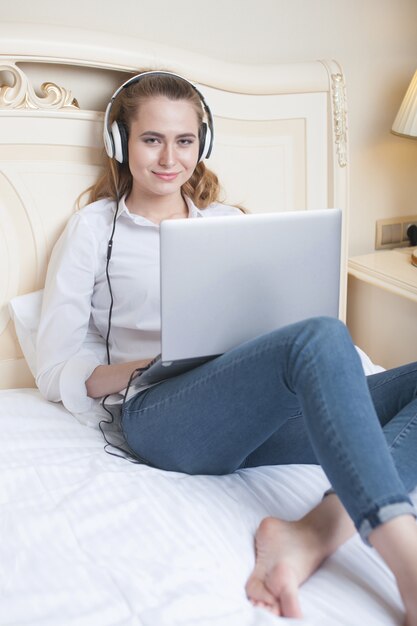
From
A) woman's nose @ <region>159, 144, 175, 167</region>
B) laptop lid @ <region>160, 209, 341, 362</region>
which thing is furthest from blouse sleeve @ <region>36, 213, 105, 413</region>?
laptop lid @ <region>160, 209, 341, 362</region>

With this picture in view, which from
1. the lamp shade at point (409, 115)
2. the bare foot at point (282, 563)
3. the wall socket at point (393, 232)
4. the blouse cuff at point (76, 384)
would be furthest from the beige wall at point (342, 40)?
the bare foot at point (282, 563)

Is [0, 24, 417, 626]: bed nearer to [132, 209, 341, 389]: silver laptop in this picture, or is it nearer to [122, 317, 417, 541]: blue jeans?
[122, 317, 417, 541]: blue jeans

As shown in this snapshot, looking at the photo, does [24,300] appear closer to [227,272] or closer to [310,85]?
[227,272]

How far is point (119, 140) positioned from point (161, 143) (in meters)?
0.08

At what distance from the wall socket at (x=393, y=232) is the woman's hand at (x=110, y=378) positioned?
3.48 feet

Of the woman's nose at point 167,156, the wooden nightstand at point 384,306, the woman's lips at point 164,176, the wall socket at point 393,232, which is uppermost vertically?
the woman's nose at point 167,156

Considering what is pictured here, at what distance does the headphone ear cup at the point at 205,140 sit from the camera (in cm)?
145

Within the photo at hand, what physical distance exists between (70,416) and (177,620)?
588mm

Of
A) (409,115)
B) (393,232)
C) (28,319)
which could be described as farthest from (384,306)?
(28,319)

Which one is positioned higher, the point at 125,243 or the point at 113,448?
the point at 125,243

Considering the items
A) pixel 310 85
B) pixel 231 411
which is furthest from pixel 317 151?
pixel 231 411

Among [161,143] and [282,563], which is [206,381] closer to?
[282,563]

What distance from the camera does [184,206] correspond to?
5.00 ft

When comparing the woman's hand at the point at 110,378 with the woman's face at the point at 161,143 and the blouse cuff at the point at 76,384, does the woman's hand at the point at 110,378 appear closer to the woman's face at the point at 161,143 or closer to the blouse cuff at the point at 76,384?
the blouse cuff at the point at 76,384
